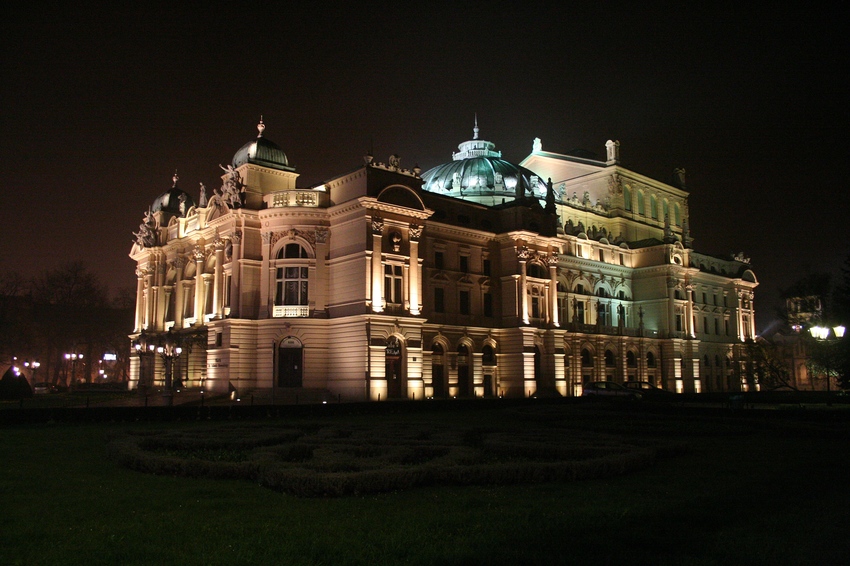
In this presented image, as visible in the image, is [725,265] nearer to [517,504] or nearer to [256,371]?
[256,371]

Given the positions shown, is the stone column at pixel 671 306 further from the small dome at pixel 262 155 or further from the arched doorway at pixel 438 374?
the small dome at pixel 262 155

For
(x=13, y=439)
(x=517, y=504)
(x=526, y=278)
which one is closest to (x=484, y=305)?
(x=526, y=278)

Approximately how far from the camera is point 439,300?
60438 mm

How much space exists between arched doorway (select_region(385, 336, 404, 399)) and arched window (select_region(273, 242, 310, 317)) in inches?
281

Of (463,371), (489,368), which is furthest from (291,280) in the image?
(489,368)

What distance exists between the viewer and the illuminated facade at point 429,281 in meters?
52.9

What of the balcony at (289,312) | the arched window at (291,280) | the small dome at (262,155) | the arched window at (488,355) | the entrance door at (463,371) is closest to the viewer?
the balcony at (289,312)

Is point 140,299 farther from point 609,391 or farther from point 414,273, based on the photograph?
point 609,391

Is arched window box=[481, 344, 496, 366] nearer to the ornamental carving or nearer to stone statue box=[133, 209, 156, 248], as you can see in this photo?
the ornamental carving

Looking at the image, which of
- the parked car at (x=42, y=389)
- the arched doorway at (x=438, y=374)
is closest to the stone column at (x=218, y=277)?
the arched doorway at (x=438, y=374)

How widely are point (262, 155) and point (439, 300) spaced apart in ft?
61.8

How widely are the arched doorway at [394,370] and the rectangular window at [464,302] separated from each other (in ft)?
34.3

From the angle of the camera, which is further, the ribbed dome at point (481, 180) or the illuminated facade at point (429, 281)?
the ribbed dome at point (481, 180)

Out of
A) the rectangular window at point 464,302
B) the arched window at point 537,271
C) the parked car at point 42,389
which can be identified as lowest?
the parked car at point 42,389
